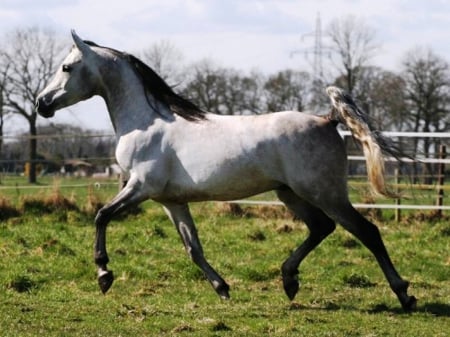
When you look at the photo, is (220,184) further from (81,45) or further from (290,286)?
(81,45)

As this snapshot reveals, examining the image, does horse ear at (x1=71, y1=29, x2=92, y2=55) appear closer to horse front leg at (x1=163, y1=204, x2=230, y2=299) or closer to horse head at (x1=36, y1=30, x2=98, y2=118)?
horse head at (x1=36, y1=30, x2=98, y2=118)

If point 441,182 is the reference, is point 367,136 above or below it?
above

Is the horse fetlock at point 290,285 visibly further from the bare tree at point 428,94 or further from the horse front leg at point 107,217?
the bare tree at point 428,94

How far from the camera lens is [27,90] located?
53.5 meters

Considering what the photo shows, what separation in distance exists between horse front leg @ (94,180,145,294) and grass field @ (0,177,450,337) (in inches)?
10.4

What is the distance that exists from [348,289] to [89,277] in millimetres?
2895

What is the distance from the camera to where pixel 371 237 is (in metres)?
8.15

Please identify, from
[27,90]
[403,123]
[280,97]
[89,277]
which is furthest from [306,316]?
[280,97]

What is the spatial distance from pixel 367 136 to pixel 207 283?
283 cm

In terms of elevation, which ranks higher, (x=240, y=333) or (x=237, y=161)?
(x=237, y=161)

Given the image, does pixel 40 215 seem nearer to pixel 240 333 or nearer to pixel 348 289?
pixel 348 289

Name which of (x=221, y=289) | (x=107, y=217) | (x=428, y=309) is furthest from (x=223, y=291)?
(x=428, y=309)

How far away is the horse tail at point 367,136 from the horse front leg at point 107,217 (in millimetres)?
1937

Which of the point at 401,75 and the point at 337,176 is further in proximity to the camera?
the point at 401,75
